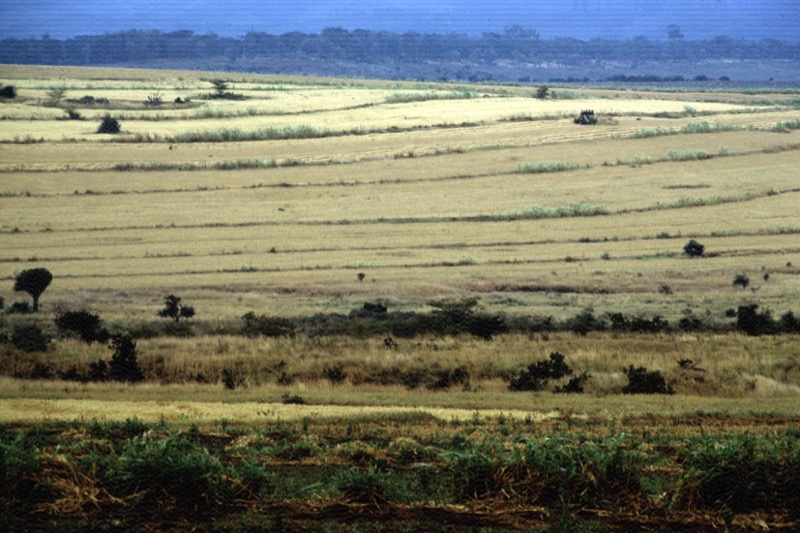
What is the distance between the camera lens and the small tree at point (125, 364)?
25.2 m

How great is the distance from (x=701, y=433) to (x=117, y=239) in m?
46.3

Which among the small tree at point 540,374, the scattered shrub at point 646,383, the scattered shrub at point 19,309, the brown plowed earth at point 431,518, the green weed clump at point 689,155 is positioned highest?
the brown plowed earth at point 431,518

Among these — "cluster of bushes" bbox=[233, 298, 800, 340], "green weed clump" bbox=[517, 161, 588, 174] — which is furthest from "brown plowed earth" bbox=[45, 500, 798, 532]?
"green weed clump" bbox=[517, 161, 588, 174]

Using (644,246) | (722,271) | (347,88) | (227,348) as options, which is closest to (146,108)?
(347,88)

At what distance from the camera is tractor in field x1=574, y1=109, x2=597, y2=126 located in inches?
4033

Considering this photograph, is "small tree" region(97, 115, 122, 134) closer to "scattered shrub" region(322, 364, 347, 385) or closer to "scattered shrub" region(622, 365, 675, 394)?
"scattered shrub" region(322, 364, 347, 385)

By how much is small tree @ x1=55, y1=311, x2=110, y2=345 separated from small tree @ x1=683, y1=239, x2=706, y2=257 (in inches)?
1251

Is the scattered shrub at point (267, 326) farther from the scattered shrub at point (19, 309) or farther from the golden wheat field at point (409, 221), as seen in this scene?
the scattered shrub at point (19, 309)

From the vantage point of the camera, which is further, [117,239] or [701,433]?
[117,239]

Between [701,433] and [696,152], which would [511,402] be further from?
[696,152]

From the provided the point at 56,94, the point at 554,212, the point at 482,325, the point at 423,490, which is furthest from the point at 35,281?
the point at 56,94

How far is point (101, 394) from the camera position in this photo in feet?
70.1

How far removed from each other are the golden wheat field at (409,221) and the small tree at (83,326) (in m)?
1.57

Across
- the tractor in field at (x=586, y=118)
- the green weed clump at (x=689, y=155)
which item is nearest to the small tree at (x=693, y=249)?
the green weed clump at (x=689, y=155)
